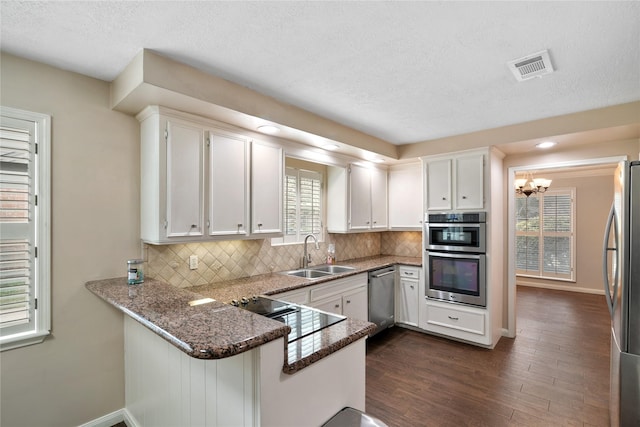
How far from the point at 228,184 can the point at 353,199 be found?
1.90 meters

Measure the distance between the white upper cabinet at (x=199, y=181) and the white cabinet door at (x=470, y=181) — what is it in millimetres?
2310

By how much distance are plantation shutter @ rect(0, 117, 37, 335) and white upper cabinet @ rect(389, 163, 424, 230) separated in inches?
155

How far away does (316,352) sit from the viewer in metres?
1.29

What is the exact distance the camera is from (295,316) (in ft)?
6.12

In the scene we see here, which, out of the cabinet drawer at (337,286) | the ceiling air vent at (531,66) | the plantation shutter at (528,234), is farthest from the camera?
the plantation shutter at (528,234)

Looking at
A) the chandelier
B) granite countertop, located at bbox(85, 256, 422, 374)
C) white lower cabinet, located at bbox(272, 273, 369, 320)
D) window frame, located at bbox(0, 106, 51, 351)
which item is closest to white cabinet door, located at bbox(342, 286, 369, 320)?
white lower cabinet, located at bbox(272, 273, 369, 320)

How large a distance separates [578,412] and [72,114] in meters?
4.32

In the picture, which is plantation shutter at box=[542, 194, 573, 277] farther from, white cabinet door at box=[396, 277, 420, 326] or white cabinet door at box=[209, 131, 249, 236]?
white cabinet door at box=[209, 131, 249, 236]

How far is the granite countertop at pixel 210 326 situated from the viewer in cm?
106

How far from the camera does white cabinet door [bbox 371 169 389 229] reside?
4395 millimetres

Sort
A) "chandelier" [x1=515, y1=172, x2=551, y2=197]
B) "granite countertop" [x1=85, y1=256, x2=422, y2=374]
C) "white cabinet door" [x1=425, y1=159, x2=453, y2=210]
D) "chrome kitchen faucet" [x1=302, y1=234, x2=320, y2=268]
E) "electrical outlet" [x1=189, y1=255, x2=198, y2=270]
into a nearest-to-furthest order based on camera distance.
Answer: "granite countertop" [x1=85, y1=256, x2=422, y2=374] < "electrical outlet" [x1=189, y1=255, x2=198, y2=270] < "chrome kitchen faucet" [x1=302, y1=234, x2=320, y2=268] < "white cabinet door" [x1=425, y1=159, x2=453, y2=210] < "chandelier" [x1=515, y1=172, x2=551, y2=197]

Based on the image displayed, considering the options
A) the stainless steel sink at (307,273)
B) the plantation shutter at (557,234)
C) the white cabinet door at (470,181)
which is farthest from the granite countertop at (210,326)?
the plantation shutter at (557,234)

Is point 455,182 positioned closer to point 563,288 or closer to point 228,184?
point 228,184

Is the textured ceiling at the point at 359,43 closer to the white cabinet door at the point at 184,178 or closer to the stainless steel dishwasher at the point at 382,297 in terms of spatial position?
the white cabinet door at the point at 184,178
